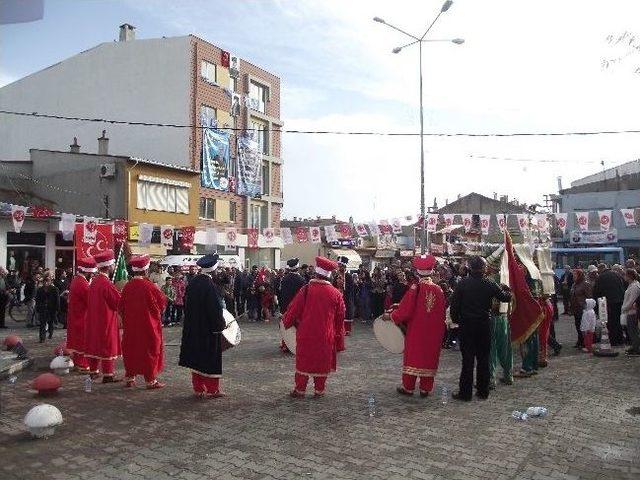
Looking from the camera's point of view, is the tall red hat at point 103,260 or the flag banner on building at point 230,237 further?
the flag banner on building at point 230,237

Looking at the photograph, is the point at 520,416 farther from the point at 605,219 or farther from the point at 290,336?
the point at 605,219

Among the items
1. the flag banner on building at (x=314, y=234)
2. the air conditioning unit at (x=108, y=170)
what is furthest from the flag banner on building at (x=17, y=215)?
the flag banner on building at (x=314, y=234)

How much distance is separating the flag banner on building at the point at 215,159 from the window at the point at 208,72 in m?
3.00

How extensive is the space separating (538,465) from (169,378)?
6034 mm

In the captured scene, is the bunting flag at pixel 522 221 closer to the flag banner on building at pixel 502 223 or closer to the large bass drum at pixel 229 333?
the flag banner on building at pixel 502 223

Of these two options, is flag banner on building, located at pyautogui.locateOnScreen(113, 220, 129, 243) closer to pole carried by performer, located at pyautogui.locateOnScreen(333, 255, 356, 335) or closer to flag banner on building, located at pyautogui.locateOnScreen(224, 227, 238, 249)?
flag banner on building, located at pyautogui.locateOnScreen(224, 227, 238, 249)

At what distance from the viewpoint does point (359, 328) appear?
17953 millimetres

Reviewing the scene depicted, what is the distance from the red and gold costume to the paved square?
0.37 metres

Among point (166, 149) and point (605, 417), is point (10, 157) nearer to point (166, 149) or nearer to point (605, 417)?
point (166, 149)

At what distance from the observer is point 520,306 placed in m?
9.50

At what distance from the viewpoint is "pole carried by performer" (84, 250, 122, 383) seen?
30.7 feet

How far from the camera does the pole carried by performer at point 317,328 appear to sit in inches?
324

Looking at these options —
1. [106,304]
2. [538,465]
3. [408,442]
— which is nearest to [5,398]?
[106,304]

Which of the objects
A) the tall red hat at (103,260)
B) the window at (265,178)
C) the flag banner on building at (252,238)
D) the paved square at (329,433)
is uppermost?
the window at (265,178)
